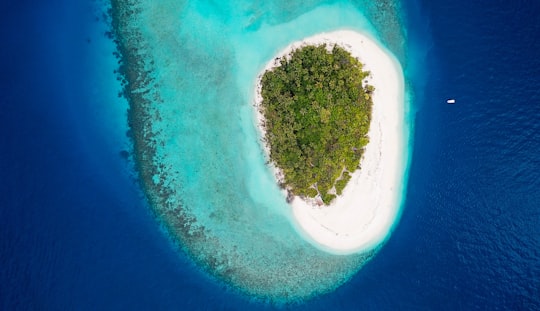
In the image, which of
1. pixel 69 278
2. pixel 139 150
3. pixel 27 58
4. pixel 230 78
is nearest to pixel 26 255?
pixel 69 278

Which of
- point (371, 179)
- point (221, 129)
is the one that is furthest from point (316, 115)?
point (221, 129)

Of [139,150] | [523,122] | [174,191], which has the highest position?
[523,122]

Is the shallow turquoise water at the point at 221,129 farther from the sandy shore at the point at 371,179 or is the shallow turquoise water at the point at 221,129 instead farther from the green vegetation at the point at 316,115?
the green vegetation at the point at 316,115

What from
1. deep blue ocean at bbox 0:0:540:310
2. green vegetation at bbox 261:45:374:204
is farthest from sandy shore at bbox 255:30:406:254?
deep blue ocean at bbox 0:0:540:310

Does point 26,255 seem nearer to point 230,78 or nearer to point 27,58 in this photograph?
point 27,58

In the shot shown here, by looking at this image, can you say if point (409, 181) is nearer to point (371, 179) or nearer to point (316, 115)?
Result: point (371, 179)

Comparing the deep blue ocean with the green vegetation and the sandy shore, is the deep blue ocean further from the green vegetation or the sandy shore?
the green vegetation

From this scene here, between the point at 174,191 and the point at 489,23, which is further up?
the point at 489,23
